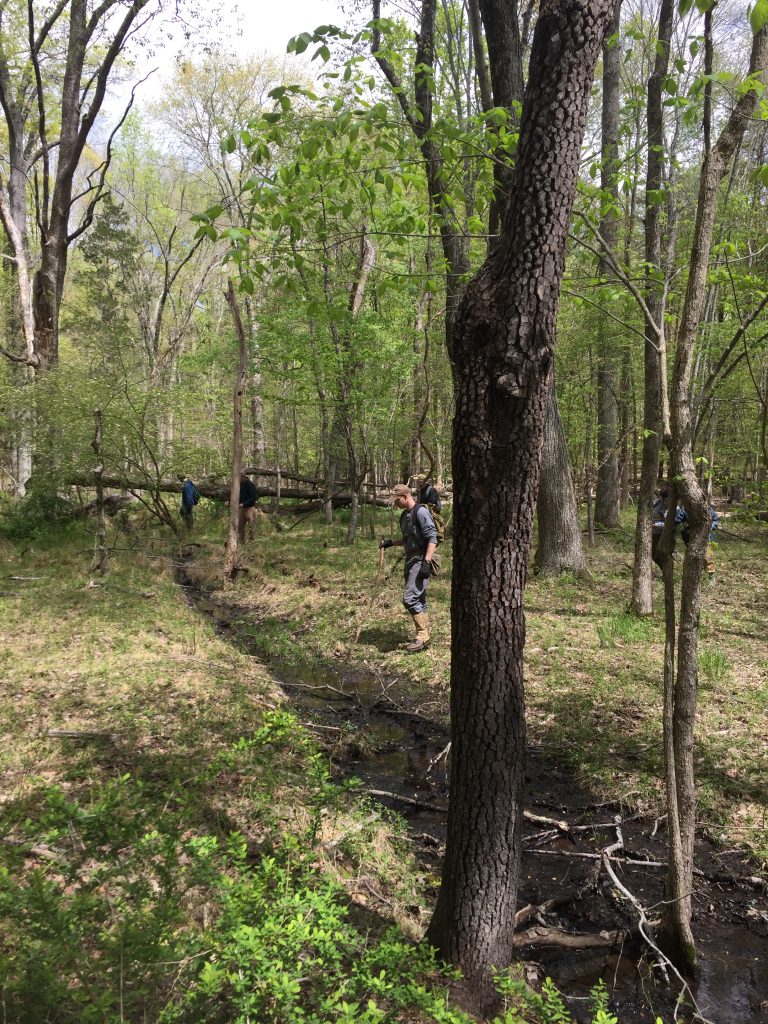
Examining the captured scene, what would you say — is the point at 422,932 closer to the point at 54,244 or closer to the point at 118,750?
the point at 118,750

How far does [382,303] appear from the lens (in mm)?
16656

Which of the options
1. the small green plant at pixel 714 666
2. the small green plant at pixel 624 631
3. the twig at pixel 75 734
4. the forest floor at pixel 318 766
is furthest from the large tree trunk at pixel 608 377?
the twig at pixel 75 734

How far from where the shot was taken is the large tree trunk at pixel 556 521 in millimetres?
10531

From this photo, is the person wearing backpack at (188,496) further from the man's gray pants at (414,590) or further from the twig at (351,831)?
the twig at (351,831)

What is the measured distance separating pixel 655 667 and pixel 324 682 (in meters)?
3.94

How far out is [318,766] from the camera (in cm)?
374

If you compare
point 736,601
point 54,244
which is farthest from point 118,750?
point 54,244

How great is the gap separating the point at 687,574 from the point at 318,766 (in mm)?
2468

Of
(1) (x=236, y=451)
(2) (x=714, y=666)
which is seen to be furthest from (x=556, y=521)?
(1) (x=236, y=451)

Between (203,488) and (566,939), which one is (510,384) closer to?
(566,939)

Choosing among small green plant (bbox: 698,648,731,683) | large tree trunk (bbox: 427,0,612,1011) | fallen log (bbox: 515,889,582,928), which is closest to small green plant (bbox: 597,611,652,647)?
small green plant (bbox: 698,648,731,683)

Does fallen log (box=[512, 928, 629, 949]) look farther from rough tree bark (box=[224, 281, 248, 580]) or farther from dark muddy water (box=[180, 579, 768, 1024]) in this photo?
rough tree bark (box=[224, 281, 248, 580])

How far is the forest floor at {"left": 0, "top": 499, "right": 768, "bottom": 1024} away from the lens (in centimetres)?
262

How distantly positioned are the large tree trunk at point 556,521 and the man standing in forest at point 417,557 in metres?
3.28
